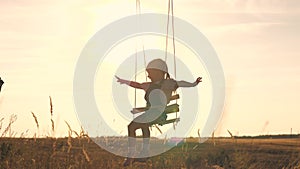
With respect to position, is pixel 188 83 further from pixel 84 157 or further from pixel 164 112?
pixel 84 157

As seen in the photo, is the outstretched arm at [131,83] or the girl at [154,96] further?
the girl at [154,96]

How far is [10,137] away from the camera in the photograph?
443 inches

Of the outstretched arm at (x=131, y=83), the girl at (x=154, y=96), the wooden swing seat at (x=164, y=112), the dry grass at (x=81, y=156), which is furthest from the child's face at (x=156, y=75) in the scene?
the dry grass at (x=81, y=156)

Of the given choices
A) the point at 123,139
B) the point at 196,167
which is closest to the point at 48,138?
the point at 196,167

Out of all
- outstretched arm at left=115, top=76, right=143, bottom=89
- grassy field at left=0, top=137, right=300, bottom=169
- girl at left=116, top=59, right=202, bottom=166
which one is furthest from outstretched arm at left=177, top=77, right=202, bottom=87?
grassy field at left=0, top=137, right=300, bottom=169

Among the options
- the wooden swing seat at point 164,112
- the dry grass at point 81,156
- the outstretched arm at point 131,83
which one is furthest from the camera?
the wooden swing seat at point 164,112

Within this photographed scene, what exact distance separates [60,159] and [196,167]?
3.37 meters

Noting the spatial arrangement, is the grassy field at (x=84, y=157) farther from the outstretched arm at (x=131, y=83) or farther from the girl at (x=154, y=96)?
the outstretched arm at (x=131, y=83)

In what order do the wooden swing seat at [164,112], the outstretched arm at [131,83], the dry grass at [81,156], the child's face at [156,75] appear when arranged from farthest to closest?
the child's face at [156,75], the wooden swing seat at [164,112], the outstretched arm at [131,83], the dry grass at [81,156]

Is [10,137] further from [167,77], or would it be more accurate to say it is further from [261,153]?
[261,153]

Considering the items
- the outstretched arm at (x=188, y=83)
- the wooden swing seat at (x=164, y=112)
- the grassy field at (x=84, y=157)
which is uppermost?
the outstretched arm at (x=188, y=83)

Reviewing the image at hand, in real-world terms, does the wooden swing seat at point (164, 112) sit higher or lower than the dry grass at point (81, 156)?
higher

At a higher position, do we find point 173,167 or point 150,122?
point 150,122

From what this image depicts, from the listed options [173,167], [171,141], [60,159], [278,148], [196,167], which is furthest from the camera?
[278,148]
